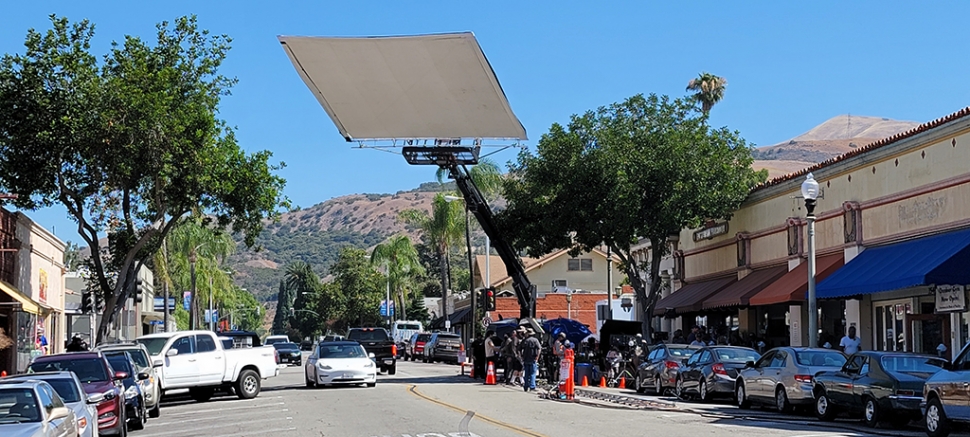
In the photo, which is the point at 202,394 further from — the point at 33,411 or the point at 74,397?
the point at 33,411

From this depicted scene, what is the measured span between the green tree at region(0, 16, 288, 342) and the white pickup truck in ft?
15.3

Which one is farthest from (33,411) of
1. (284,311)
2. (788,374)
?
(284,311)

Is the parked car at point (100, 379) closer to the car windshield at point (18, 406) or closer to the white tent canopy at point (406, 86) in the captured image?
the car windshield at point (18, 406)

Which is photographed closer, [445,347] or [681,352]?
[681,352]

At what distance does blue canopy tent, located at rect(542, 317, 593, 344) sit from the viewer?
46.3 metres

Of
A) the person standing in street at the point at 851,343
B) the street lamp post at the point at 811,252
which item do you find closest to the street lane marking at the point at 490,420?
the street lamp post at the point at 811,252

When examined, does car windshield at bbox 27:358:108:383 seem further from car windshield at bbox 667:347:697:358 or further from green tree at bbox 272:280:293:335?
green tree at bbox 272:280:293:335

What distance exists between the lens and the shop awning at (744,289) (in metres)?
36.2

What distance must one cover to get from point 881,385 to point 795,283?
45.3 feet

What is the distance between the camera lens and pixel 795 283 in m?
33.0

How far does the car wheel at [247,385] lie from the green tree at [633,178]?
13.1 metres

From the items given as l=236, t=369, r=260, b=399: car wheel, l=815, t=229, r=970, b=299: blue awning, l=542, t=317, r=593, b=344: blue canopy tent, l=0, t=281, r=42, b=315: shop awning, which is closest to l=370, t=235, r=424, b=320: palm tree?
l=542, t=317, r=593, b=344: blue canopy tent

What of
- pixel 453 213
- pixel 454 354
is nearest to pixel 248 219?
pixel 454 354

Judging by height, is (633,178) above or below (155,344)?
above
